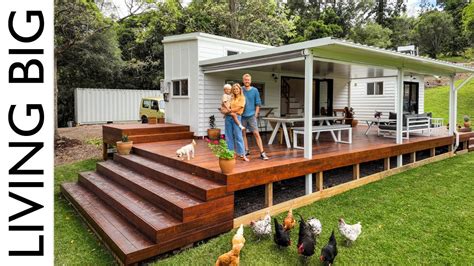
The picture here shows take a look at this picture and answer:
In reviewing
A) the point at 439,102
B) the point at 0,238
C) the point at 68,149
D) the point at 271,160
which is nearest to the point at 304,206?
the point at 271,160

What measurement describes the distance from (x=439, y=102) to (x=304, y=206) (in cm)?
1751

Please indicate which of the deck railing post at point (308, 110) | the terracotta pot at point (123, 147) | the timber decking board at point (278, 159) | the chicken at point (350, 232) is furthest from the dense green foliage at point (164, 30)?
the chicken at point (350, 232)

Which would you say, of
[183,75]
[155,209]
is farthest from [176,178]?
[183,75]

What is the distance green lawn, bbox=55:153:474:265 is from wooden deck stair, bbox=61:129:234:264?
0.19 meters

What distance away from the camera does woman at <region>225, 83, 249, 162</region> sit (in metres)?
5.05

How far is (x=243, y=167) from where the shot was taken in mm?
4578

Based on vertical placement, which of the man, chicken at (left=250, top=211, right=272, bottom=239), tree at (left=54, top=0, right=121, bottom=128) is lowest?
chicken at (left=250, top=211, right=272, bottom=239)

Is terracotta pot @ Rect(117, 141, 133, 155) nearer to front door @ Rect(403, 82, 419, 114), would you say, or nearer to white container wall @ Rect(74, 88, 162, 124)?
front door @ Rect(403, 82, 419, 114)

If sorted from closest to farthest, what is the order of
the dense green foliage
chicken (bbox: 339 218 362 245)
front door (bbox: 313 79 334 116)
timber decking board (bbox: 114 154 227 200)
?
chicken (bbox: 339 218 362 245), timber decking board (bbox: 114 154 227 200), the dense green foliage, front door (bbox: 313 79 334 116)

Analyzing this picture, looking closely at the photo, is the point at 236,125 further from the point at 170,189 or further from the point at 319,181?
the point at 319,181

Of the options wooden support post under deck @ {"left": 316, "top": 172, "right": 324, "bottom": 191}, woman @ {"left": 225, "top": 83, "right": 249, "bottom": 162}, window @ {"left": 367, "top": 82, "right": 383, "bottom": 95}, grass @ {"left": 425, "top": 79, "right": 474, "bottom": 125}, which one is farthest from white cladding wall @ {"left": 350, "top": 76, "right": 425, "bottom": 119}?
woman @ {"left": 225, "top": 83, "right": 249, "bottom": 162}

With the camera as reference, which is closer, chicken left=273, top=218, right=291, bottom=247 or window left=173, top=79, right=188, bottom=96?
chicken left=273, top=218, right=291, bottom=247

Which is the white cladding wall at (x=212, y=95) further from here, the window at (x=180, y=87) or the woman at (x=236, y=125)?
the woman at (x=236, y=125)

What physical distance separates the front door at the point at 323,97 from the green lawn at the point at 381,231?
20.8ft
